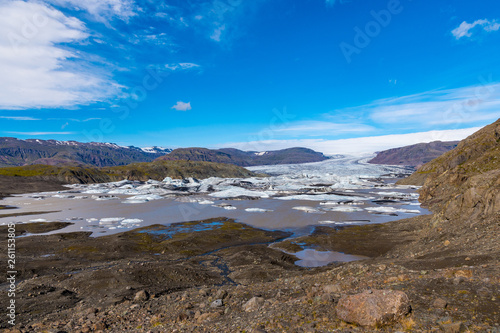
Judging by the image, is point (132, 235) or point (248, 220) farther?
point (248, 220)

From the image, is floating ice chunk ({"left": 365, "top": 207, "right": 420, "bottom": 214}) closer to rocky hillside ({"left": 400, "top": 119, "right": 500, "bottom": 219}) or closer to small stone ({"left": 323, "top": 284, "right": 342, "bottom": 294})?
rocky hillside ({"left": 400, "top": 119, "right": 500, "bottom": 219})

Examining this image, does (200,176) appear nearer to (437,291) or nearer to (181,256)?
(181,256)

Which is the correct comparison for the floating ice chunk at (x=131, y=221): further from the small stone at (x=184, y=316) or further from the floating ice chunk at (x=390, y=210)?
the floating ice chunk at (x=390, y=210)

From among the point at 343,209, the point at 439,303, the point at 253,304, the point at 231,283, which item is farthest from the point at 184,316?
the point at 343,209

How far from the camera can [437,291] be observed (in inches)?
325

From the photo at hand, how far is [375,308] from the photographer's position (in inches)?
273

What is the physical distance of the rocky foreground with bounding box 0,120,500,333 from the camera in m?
7.32

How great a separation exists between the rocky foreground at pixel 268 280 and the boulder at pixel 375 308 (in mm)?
24

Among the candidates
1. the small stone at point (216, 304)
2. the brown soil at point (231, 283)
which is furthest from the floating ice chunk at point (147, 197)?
the small stone at point (216, 304)

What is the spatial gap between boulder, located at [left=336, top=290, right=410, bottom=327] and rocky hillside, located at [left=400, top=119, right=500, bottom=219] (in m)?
20.5

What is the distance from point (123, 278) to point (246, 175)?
160 meters

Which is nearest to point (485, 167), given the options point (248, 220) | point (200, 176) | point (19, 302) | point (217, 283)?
point (248, 220)

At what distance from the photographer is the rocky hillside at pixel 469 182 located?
2394cm

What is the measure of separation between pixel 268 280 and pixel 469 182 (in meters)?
24.3
